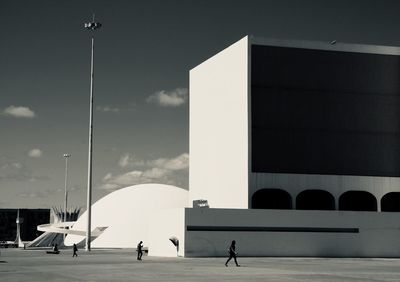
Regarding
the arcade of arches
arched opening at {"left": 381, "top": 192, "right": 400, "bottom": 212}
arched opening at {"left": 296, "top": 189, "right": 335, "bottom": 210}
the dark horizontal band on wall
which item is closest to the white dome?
the arcade of arches

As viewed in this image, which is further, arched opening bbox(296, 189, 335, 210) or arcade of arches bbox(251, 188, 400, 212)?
arched opening bbox(296, 189, 335, 210)

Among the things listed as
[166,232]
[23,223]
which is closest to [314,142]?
[166,232]

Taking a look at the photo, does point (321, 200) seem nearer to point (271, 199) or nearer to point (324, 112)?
point (271, 199)

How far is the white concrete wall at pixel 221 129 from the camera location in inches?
2514

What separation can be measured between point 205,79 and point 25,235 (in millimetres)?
121733

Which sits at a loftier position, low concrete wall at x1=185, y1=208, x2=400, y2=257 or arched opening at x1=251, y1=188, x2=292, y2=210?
arched opening at x1=251, y1=188, x2=292, y2=210

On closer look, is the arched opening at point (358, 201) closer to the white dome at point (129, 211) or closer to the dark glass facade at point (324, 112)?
the dark glass facade at point (324, 112)

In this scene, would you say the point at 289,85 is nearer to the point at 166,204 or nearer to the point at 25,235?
the point at 166,204

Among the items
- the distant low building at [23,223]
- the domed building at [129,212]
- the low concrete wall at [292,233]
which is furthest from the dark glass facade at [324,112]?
the distant low building at [23,223]

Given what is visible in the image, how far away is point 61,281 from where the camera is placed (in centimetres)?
2691

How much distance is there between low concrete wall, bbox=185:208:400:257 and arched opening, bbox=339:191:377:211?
14.6ft

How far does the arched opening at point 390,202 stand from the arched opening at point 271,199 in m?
9.65

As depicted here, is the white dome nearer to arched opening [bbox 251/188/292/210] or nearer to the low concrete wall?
arched opening [bbox 251/188/292/210]

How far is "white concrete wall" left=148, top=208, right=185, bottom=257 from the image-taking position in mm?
58500
